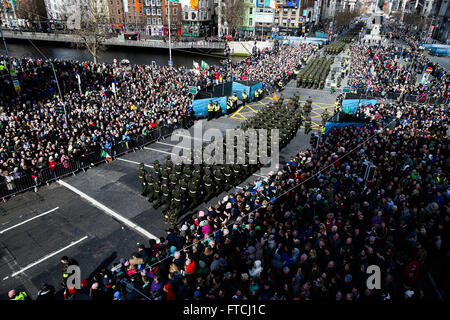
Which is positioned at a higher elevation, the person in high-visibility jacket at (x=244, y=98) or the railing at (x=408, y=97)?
the railing at (x=408, y=97)

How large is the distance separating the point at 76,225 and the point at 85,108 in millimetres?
12562

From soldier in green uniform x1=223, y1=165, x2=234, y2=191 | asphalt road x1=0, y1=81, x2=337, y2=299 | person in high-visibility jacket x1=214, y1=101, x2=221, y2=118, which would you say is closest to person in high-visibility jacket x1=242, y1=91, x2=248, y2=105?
person in high-visibility jacket x1=214, y1=101, x2=221, y2=118

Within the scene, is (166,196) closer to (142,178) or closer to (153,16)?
(142,178)

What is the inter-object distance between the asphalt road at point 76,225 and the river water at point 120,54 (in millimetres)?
46844

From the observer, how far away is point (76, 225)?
1138 centimetres

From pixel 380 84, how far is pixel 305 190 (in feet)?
75.3

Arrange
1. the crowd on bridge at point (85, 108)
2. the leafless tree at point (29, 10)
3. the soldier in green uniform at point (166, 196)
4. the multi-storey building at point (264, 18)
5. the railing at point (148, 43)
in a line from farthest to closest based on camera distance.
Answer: the leafless tree at point (29, 10) → the multi-storey building at point (264, 18) → the railing at point (148, 43) → the crowd on bridge at point (85, 108) → the soldier in green uniform at point (166, 196)

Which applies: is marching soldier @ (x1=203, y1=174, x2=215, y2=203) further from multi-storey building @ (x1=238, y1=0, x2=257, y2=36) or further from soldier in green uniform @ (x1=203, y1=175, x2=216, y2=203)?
multi-storey building @ (x1=238, y1=0, x2=257, y2=36)

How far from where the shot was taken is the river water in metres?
59.0

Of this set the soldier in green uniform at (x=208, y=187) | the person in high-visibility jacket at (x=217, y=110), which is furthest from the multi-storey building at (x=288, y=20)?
the soldier in green uniform at (x=208, y=187)

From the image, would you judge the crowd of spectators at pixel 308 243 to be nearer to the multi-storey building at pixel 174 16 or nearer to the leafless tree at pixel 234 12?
the multi-storey building at pixel 174 16

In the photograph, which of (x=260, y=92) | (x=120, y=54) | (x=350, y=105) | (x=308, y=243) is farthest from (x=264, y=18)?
(x=308, y=243)

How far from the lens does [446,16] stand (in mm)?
75438

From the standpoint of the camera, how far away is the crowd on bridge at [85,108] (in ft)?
49.1
